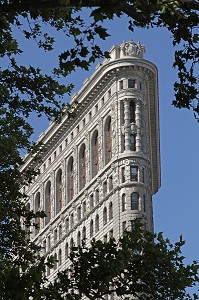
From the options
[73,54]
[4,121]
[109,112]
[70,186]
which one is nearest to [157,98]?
[109,112]

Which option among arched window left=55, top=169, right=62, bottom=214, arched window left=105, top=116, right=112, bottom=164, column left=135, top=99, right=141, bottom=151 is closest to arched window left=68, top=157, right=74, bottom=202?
arched window left=55, top=169, right=62, bottom=214

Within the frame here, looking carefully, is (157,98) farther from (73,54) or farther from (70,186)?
(73,54)

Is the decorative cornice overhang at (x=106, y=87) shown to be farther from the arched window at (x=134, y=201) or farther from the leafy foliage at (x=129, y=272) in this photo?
the leafy foliage at (x=129, y=272)

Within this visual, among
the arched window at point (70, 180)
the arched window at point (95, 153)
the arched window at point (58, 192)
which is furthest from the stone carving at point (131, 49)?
the arched window at point (58, 192)

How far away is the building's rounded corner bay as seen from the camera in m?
104

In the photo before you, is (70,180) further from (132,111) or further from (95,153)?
(132,111)

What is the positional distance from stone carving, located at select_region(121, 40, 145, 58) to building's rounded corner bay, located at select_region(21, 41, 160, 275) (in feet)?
3.02

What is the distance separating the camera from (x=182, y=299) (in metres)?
25.6

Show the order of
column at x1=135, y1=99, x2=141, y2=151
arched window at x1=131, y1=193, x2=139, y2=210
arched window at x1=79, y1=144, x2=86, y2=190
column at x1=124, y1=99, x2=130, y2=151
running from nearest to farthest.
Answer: arched window at x1=131, y1=193, x2=139, y2=210 → column at x1=135, y1=99, x2=141, y2=151 → column at x1=124, y1=99, x2=130, y2=151 → arched window at x1=79, y1=144, x2=86, y2=190

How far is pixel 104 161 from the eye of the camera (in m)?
109

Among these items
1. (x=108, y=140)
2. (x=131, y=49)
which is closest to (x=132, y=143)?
(x=108, y=140)

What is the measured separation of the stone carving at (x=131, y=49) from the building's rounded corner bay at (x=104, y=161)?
92 centimetres

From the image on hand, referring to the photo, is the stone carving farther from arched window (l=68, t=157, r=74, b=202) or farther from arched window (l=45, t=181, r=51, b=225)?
arched window (l=45, t=181, r=51, b=225)

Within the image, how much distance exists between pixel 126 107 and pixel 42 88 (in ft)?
268
